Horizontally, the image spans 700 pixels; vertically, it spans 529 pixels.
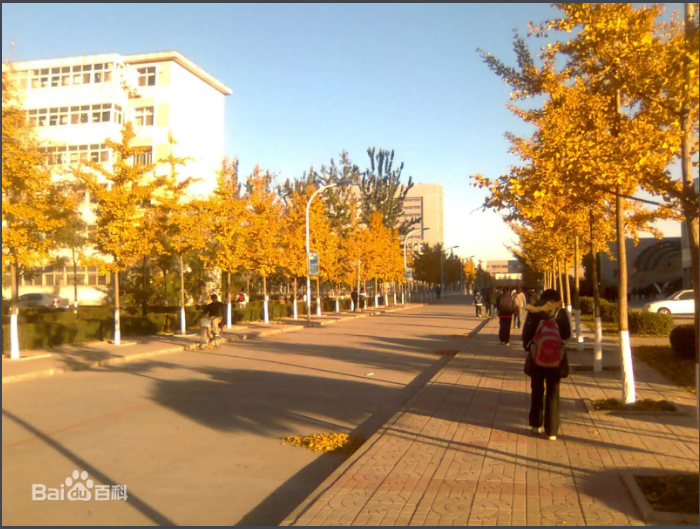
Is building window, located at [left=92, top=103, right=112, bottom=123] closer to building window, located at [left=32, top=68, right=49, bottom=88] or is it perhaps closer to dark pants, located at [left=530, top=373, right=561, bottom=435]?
building window, located at [left=32, top=68, right=49, bottom=88]

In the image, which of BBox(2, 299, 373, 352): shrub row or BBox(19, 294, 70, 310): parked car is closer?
BBox(2, 299, 373, 352): shrub row

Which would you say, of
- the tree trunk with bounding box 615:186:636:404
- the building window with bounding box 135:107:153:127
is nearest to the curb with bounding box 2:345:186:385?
the tree trunk with bounding box 615:186:636:404

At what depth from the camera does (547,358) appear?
733cm

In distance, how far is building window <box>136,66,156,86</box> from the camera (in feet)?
158

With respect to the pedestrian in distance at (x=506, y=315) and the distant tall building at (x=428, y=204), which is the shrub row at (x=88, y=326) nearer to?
the pedestrian in distance at (x=506, y=315)

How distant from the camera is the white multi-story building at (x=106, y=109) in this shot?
148 ft

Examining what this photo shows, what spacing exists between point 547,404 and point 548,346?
2.24ft

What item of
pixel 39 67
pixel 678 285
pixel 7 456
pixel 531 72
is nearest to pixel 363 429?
pixel 7 456

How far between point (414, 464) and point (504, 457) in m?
1.01

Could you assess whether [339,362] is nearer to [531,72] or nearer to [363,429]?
[363,429]

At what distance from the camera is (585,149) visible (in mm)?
7406
